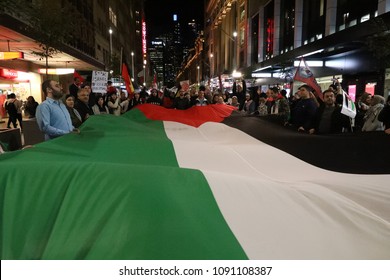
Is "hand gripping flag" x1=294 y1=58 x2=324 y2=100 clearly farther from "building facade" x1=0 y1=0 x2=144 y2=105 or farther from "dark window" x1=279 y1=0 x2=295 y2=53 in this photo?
"dark window" x1=279 y1=0 x2=295 y2=53

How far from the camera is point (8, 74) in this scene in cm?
2138

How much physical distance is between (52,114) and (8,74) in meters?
18.6

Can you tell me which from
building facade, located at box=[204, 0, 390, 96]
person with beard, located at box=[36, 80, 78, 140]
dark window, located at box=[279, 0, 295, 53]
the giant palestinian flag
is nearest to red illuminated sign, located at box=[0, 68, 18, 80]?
building facade, located at box=[204, 0, 390, 96]

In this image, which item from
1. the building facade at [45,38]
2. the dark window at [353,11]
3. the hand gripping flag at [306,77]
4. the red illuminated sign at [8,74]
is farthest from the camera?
the red illuminated sign at [8,74]

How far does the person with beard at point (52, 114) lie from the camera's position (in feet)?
17.7

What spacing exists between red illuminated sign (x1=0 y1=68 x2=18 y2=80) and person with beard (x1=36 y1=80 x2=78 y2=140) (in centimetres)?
1761

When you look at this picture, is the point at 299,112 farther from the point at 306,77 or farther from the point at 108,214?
the point at 108,214

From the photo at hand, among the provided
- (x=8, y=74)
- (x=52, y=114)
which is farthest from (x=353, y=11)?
(x=52, y=114)

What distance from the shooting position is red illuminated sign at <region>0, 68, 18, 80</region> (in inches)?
809

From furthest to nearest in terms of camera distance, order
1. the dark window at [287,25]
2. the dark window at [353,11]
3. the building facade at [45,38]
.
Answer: the dark window at [287,25], the dark window at [353,11], the building facade at [45,38]

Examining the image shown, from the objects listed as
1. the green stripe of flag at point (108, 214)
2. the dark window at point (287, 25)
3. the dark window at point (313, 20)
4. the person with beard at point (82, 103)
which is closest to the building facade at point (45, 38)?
the person with beard at point (82, 103)

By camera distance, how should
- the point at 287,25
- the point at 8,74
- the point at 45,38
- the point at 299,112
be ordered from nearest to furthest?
1. the point at 299,112
2. the point at 45,38
3. the point at 8,74
4. the point at 287,25

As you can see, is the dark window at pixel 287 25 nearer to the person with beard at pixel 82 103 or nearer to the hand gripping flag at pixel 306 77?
the hand gripping flag at pixel 306 77

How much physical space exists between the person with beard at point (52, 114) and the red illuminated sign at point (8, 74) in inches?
693
